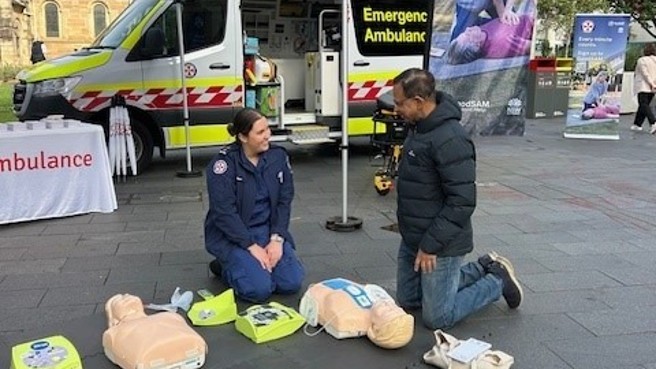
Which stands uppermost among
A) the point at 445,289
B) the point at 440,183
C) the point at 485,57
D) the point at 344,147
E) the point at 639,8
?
the point at 639,8

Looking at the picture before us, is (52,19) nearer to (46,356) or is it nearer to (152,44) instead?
(152,44)

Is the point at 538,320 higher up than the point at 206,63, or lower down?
lower down

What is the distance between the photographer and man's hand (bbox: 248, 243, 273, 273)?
427 cm

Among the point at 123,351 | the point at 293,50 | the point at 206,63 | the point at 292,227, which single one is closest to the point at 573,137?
the point at 293,50

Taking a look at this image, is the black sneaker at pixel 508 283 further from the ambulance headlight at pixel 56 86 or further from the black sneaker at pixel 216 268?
the ambulance headlight at pixel 56 86

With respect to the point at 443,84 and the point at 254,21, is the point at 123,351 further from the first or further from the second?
the point at 443,84

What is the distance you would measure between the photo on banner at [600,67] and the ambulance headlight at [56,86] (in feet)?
28.3

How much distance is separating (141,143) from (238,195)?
469 cm

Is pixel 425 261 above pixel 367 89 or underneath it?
underneath

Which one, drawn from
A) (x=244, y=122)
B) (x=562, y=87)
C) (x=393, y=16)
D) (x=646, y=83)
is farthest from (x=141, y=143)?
(x=562, y=87)

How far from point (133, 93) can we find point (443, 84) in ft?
19.8

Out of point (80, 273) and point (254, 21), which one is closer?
point (80, 273)

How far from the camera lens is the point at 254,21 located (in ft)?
33.2

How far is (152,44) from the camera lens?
331 inches
